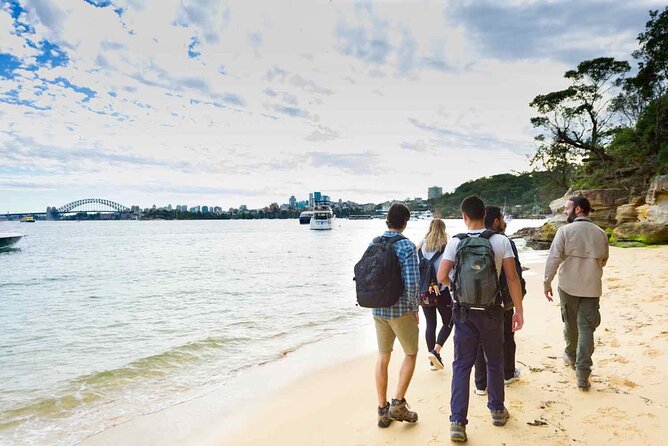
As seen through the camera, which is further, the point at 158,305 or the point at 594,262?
the point at 158,305

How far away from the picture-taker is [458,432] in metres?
3.35

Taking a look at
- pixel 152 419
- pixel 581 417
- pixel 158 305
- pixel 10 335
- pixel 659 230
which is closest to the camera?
pixel 581 417

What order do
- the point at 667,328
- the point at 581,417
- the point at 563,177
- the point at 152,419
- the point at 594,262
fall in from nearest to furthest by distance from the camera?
the point at 581,417
the point at 594,262
the point at 152,419
the point at 667,328
the point at 563,177

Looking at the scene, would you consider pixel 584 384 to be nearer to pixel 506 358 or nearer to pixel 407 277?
pixel 506 358

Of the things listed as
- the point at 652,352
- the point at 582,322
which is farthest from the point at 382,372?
the point at 652,352

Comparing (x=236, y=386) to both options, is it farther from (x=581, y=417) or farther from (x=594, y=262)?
(x=594, y=262)

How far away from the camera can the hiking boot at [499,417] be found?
139 inches

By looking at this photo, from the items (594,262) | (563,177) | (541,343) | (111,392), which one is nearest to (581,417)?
(594,262)

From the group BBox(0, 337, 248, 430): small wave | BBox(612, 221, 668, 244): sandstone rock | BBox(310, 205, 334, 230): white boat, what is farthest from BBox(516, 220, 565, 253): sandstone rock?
BBox(310, 205, 334, 230): white boat

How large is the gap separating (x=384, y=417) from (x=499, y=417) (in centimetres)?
105

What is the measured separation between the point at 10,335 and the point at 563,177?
126ft

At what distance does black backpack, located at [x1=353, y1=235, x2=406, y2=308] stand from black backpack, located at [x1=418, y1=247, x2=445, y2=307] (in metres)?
1.60

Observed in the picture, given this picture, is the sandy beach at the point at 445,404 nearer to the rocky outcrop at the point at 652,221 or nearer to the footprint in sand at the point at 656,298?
the footprint in sand at the point at 656,298

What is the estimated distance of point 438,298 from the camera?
198 inches
